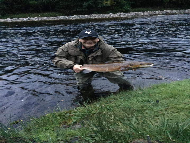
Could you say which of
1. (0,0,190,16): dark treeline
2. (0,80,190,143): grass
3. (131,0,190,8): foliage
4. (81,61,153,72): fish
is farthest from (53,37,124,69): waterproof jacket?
(131,0,190,8): foliage

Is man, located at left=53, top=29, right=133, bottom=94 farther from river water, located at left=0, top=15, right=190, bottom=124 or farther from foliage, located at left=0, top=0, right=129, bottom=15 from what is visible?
foliage, located at left=0, top=0, right=129, bottom=15

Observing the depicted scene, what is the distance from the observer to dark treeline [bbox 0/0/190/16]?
52.3 meters

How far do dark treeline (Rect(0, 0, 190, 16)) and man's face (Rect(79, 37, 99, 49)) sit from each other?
4648 centimetres

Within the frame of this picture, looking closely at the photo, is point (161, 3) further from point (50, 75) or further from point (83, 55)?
point (83, 55)

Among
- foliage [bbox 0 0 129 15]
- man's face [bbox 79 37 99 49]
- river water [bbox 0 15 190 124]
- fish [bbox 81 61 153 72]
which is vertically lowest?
river water [bbox 0 15 190 124]

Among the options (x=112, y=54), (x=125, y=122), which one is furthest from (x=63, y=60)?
(x=125, y=122)

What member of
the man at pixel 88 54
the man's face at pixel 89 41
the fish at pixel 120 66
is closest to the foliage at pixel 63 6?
the man at pixel 88 54

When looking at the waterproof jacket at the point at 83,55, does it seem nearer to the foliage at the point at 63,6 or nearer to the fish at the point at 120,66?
the fish at the point at 120,66

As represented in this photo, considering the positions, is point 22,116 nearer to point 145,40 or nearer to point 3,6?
point 145,40

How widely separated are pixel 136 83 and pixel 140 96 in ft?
7.88

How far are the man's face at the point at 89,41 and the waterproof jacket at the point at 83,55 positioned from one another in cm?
18

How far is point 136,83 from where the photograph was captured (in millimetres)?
7953

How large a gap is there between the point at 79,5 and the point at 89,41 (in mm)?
51579

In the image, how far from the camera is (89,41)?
630 cm
